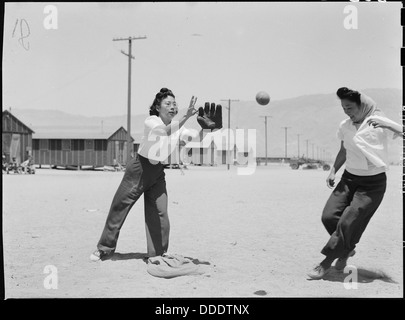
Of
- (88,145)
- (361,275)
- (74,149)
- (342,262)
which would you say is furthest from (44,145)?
(361,275)

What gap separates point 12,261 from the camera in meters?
5.33

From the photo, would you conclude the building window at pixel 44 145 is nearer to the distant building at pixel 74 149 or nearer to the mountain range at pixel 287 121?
the distant building at pixel 74 149

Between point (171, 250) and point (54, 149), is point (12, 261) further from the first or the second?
point (54, 149)

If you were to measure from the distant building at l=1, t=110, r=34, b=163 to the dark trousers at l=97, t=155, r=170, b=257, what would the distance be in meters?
26.8

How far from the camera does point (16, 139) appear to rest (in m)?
30.8

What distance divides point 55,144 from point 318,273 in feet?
99.6

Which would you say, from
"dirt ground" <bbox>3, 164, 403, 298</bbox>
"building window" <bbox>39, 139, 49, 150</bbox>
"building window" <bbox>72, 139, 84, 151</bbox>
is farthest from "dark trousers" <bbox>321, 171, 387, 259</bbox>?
"building window" <bbox>39, 139, 49, 150</bbox>

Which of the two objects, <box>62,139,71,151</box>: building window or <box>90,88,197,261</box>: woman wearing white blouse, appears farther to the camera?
<box>62,139,71,151</box>: building window

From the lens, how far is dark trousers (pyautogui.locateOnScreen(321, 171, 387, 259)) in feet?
15.1

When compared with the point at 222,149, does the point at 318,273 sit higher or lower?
lower

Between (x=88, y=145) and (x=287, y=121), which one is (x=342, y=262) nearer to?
(x=88, y=145)

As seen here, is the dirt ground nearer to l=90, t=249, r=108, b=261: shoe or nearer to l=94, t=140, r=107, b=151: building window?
l=90, t=249, r=108, b=261: shoe

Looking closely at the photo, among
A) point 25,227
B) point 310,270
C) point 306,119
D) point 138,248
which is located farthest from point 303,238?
point 306,119

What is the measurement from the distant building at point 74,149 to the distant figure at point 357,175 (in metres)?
28.8
